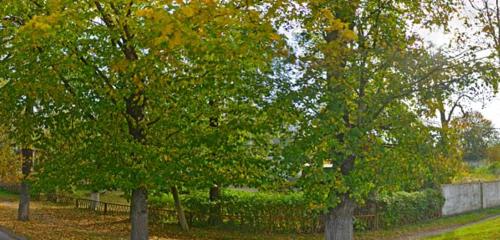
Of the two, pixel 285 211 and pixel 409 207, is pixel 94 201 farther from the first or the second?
pixel 409 207

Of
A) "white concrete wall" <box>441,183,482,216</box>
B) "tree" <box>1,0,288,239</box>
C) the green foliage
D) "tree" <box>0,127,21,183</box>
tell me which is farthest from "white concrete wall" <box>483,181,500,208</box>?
"tree" <box>0,127,21,183</box>

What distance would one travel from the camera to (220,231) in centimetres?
1903

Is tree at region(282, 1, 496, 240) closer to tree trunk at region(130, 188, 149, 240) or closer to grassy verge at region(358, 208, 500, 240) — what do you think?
tree trunk at region(130, 188, 149, 240)

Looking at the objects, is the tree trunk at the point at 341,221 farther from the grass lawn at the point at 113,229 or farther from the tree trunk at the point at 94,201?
the tree trunk at the point at 94,201

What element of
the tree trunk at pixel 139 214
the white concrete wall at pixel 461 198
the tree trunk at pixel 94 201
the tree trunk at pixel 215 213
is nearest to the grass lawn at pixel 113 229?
the tree trunk at pixel 215 213

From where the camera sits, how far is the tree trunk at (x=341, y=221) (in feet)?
28.1

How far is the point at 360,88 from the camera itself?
792 cm

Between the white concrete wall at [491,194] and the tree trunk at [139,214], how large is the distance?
2231 cm

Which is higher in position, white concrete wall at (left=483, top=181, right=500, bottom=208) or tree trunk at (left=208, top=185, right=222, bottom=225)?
white concrete wall at (left=483, top=181, right=500, bottom=208)

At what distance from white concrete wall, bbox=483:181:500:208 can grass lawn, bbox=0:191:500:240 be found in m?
2.59

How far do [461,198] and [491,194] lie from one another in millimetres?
3919

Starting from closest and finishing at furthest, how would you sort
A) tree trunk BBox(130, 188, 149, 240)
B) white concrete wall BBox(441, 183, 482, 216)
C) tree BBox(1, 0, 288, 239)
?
1. tree BBox(1, 0, 288, 239)
2. tree trunk BBox(130, 188, 149, 240)
3. white concrete wall BBox(441, 183, 482, 216)

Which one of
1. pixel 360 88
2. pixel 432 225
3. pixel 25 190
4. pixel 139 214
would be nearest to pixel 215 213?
pixel 25 190

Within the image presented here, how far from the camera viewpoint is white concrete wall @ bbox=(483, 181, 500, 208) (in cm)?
2742
